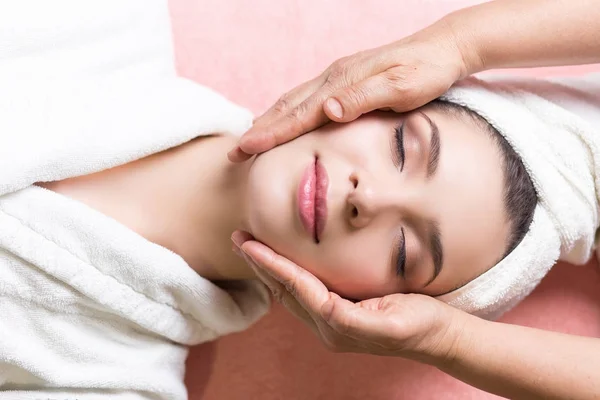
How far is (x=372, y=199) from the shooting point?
0.95 metres

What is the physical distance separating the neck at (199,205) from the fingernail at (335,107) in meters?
0.24

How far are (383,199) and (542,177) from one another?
0.31 m

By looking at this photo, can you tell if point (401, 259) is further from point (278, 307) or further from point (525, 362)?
point (278, 307)

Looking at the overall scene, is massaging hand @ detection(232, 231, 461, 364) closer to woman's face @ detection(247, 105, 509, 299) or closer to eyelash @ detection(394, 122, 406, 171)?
woman's face @ detection(247, 105, 509, 299)

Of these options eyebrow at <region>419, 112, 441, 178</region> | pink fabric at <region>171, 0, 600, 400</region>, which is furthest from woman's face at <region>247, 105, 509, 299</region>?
pink fabric at <region>171, 0, 600, 400</region>

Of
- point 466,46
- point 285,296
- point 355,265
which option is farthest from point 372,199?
point 466,46

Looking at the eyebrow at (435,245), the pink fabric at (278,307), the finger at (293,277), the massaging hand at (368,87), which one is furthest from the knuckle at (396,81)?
the pink fabric at (278,307)

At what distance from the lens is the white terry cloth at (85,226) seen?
3.46ft

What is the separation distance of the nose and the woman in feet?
0.39

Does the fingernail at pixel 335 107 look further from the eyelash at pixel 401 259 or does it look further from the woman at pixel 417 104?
the eyelash at pixel 401 259

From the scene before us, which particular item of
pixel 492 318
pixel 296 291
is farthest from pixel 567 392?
pixel 296 291

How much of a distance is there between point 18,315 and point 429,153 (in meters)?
0.80

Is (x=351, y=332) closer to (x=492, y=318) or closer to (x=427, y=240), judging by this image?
(x=427, y=240)

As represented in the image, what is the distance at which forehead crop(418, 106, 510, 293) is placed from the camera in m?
0.98
